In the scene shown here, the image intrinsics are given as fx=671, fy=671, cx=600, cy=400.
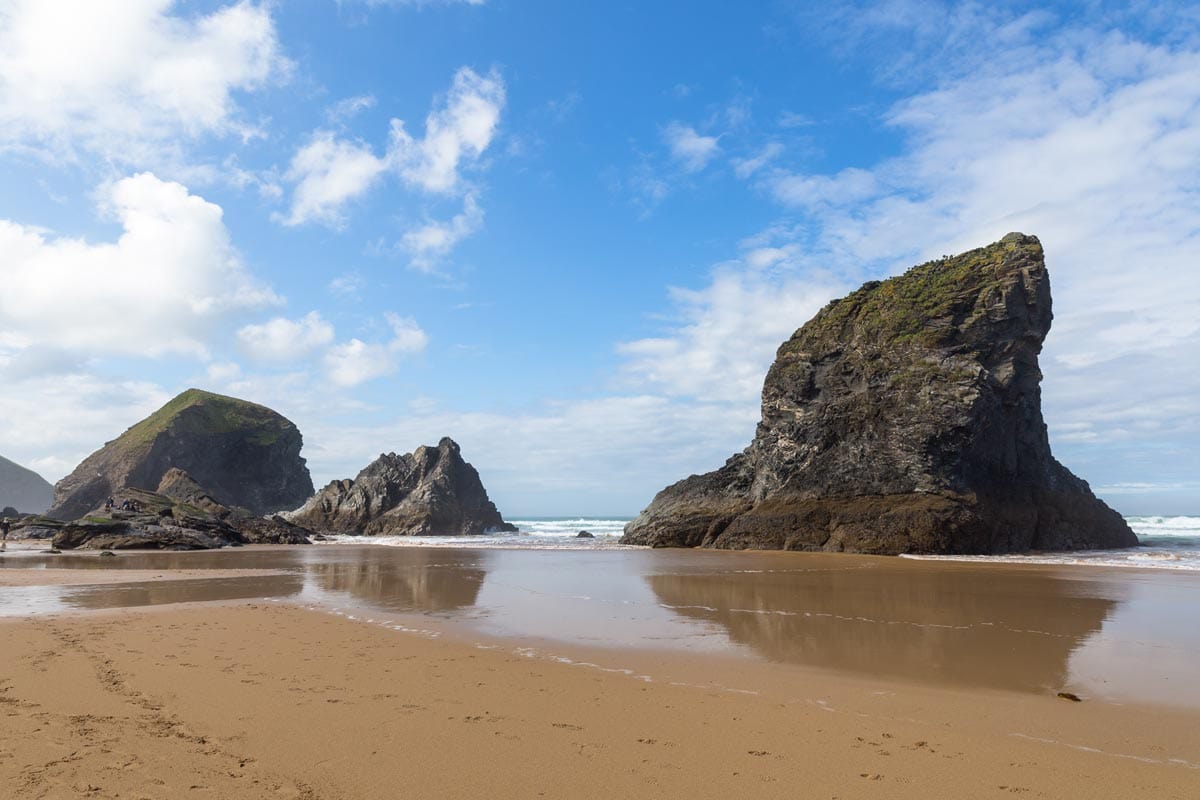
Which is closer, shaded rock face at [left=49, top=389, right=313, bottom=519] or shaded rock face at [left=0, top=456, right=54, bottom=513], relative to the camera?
shaded rock face at [left=49, top=389, right=313, bottom=519]

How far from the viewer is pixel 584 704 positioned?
6531mm

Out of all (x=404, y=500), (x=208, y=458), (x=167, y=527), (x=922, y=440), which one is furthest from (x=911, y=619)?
(x=208, y=458)

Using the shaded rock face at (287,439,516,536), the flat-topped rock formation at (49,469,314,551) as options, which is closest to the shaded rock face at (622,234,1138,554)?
the flat-topped rock formation at (49,469,314,551)

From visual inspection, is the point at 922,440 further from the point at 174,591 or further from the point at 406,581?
the point at 174,591

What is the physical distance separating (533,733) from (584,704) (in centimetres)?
100

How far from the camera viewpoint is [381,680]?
24.2ft

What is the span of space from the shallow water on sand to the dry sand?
1.21 m

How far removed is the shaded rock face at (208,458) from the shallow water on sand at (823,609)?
56349 millimetres

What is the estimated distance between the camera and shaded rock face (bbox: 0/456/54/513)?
138 m

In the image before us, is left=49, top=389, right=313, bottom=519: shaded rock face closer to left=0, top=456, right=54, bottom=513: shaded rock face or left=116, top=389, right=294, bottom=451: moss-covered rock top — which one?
left=116, top=389, right=294, bottom=451: moss-covered rock top

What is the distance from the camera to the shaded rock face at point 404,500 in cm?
5969

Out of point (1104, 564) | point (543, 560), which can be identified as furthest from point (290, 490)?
point (1104, 564)

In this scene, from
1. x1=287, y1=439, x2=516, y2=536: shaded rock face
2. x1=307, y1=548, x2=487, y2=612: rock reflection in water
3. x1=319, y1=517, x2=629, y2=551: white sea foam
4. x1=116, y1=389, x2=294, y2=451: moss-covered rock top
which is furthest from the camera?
x1=116, y1=389, x2=294, y2=451: moss-covered rock top

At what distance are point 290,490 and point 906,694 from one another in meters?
87.8
